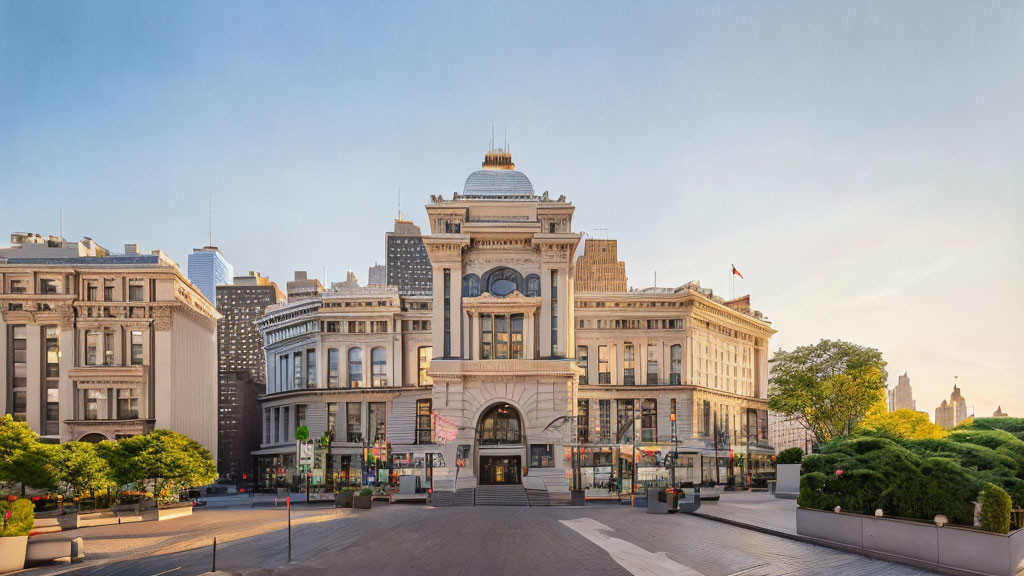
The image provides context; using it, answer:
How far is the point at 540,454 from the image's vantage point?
7650 centimetres

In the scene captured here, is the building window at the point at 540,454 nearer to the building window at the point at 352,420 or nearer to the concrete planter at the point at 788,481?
the concrete planter at the point at 788,481

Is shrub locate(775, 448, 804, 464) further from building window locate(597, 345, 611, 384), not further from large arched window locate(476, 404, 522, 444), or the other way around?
building window locate(597, 345, 611, 384)

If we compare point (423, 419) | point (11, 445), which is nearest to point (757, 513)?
point (11, 445)

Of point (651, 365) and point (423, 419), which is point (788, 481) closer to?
point (651, 365)

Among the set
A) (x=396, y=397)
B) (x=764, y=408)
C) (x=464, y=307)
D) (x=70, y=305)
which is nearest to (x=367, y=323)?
(x=396, y=397)

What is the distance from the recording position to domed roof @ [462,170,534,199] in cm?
8850

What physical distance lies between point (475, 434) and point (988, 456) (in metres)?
50.9

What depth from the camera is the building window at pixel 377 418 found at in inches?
3944

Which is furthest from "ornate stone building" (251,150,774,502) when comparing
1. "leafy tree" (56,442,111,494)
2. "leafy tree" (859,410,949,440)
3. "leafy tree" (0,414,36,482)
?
"leafy tree" (0,414,36,482)

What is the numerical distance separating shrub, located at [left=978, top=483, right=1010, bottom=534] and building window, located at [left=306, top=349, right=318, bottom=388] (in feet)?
290

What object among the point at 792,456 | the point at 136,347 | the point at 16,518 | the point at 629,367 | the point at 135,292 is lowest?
the point at 792,456

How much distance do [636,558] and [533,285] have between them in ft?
171

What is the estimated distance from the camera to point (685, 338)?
101 m

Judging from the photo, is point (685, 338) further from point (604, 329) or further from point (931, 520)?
point (931, 520)
